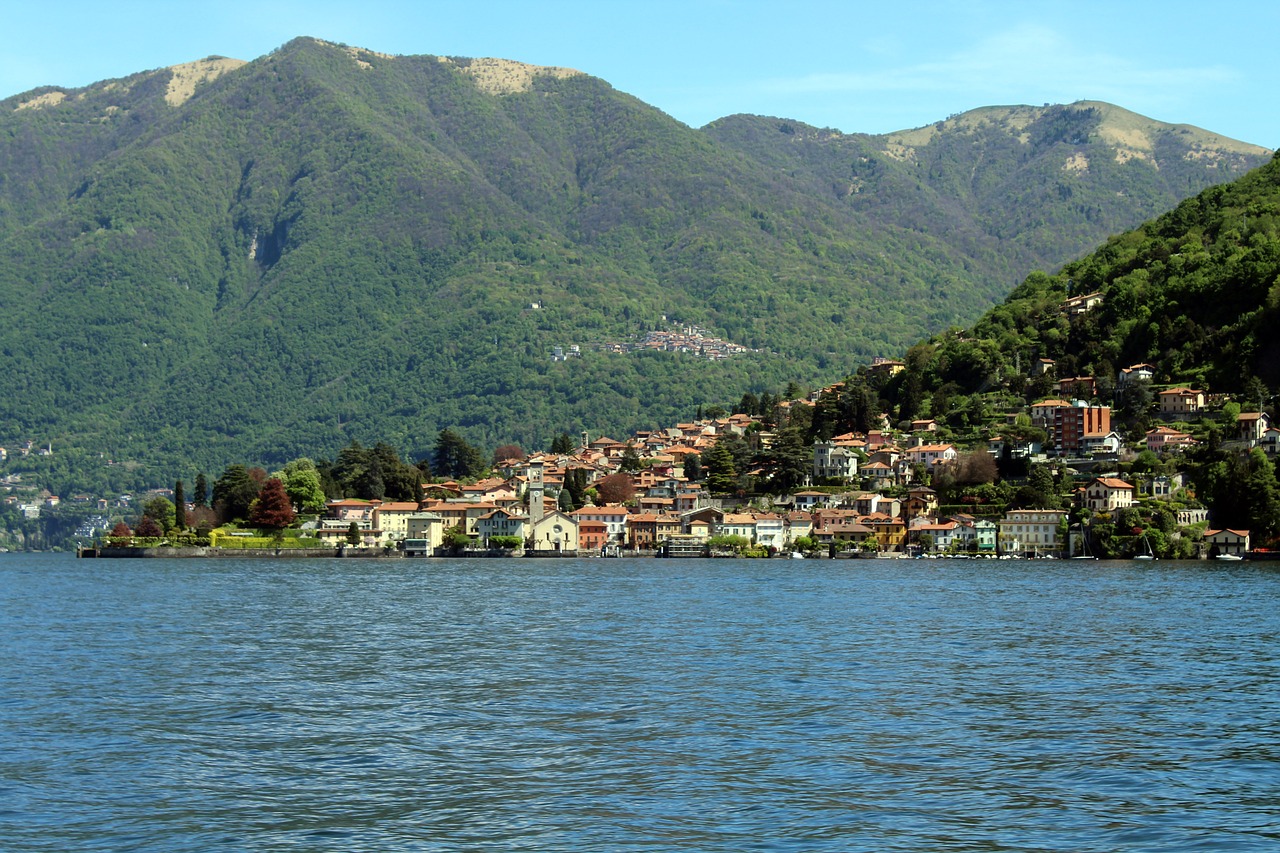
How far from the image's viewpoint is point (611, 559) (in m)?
137

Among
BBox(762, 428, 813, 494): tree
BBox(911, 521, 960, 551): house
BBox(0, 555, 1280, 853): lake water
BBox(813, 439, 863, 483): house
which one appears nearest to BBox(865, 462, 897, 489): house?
BBox(813, 439, 863, 483): house

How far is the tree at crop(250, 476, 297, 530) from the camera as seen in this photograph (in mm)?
151250

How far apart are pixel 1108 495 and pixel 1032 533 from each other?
261 inches

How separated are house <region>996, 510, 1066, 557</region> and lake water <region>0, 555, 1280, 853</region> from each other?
62.3 m

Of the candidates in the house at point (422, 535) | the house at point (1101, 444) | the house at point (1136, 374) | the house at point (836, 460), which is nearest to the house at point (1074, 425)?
the house at point (1101, 444)

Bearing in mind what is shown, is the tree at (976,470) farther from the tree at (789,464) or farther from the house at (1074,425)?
the tree at (789,464)

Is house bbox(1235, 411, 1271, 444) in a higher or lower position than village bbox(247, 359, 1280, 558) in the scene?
higher

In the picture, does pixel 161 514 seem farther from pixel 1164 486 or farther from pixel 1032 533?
pixel 1164 486

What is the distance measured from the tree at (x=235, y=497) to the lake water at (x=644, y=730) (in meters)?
96.1

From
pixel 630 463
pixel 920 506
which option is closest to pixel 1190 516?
pixel 920 506

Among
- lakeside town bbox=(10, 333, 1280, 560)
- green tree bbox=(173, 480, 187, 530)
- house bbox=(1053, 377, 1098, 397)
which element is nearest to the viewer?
lakeside town bbox=(10, 333, 1280, 560)

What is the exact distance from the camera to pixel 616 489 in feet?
530

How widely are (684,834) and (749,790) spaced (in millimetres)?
3002

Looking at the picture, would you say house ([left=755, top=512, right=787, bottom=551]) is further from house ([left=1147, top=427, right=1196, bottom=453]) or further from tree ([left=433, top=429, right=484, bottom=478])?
tree ([left=433, top=429, right=484, bottom=478])
